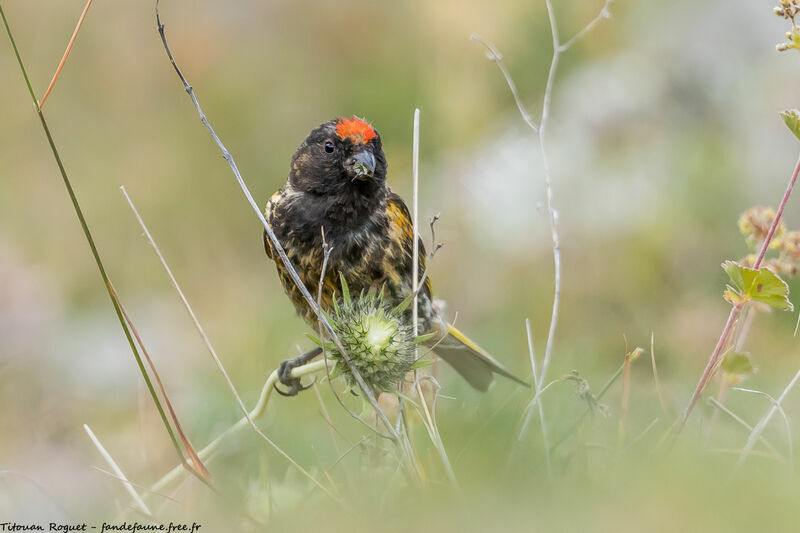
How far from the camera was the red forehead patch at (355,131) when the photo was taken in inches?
147

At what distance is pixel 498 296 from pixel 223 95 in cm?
372

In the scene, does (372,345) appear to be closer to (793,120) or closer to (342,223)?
(342,223)

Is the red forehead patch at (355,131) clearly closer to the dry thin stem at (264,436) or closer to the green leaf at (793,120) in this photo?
the dry thin stem at (264,436)

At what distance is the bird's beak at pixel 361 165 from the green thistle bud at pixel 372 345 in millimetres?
960

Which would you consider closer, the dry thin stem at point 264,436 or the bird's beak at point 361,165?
the dry thin stem at point 264,436

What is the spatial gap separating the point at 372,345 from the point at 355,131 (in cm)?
125

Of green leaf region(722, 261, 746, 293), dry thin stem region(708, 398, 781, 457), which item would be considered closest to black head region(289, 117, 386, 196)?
green leaf region(722, 261, 746, 293)

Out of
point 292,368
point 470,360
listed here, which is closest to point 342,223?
point 292,368

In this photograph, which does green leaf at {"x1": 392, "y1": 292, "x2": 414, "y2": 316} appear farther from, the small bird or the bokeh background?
the small bird

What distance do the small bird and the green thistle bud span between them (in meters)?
0.86

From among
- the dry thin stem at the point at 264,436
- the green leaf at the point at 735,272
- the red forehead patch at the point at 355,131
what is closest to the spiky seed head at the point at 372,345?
the dry thin stem at the point at 264,436

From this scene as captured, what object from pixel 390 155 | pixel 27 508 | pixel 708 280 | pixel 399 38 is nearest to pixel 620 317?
pixel 708 280

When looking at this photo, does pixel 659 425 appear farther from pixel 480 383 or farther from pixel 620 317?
pixel 620 317

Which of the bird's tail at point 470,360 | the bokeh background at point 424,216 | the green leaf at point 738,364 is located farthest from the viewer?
the bird's tail at point 470,360
